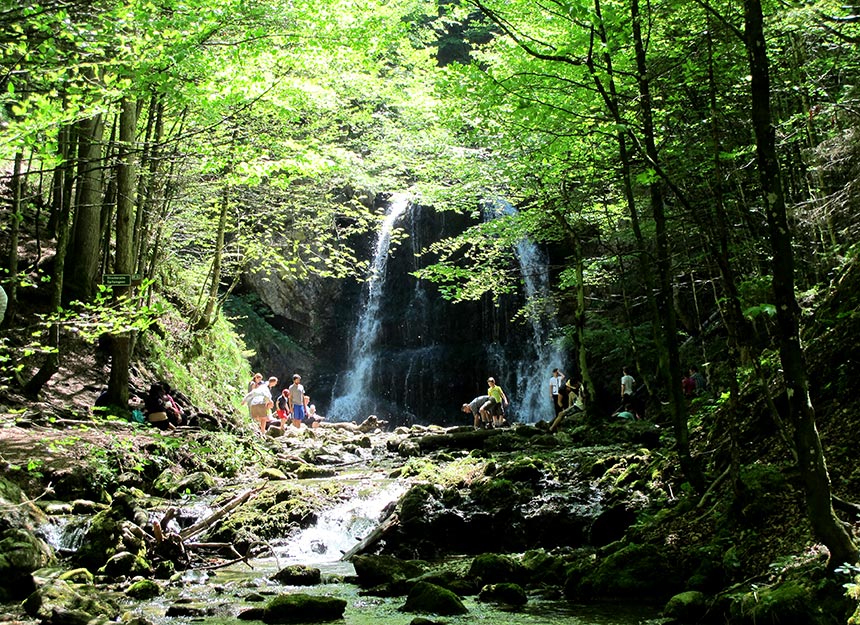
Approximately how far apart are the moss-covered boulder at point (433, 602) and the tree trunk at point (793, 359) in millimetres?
2930

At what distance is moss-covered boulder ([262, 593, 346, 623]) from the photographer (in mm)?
5543

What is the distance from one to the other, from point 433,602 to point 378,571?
138cm

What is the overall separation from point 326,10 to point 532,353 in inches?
678

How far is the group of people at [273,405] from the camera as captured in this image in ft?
52.1

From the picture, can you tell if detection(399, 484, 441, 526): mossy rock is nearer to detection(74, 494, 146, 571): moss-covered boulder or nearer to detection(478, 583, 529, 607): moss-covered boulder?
detection(478, 583, 529, 607): moss-covered boulder

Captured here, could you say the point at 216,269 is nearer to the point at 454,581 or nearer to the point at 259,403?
the point at 259,403

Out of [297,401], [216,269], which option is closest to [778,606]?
[216,269]

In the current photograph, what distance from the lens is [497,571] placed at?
6.71 m

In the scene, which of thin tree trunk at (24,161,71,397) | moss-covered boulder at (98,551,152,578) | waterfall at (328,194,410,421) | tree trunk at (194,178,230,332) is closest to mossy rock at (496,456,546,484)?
moss-covered boulder at (98,551,152,578)

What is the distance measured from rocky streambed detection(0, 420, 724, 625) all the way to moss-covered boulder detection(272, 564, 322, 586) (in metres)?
0.01

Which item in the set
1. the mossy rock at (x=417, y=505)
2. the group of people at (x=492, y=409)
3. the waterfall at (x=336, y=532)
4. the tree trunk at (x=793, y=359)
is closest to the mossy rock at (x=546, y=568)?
the mossy rock at (x=417, y=505)

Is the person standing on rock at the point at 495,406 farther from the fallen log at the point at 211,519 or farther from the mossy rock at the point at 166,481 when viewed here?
the fallen log at the point at 211,519

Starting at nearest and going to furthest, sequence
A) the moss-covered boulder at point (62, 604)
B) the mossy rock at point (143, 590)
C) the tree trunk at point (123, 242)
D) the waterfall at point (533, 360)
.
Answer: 1. the moss-covered boulder at point (62, 604)
2. the mossy rock at point (143, 590)
3. the tree trunk at point (123, 242)
4. the waterfall at point (533, 360)

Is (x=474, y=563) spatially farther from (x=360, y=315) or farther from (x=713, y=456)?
(x=360, y=315)
